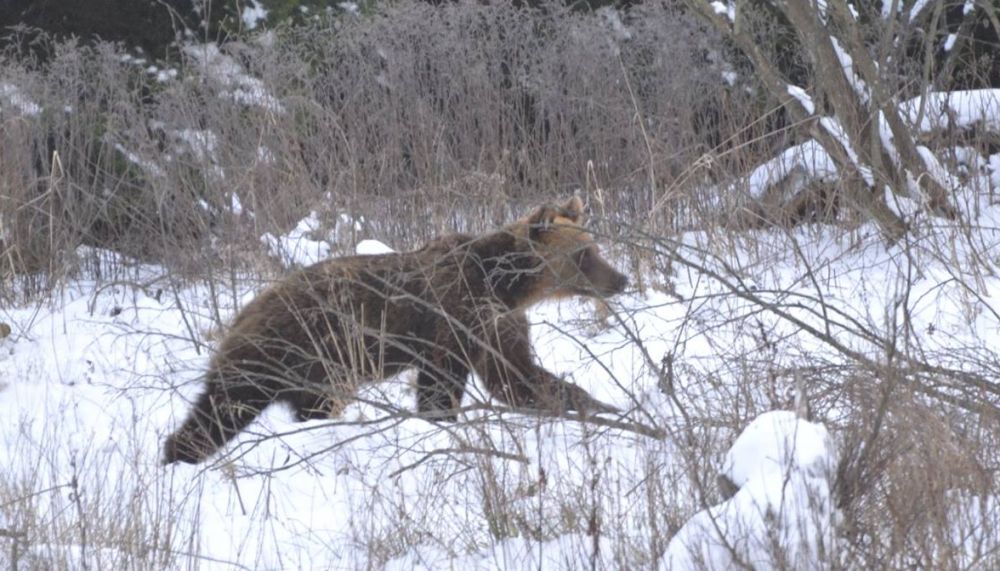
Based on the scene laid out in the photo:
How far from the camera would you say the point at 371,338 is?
20.5 feet

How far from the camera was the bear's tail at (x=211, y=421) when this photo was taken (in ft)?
18.9

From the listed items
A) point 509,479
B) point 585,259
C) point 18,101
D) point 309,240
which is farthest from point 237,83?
point 509,479

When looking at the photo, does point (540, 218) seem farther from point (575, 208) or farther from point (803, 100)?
point (803, 100)

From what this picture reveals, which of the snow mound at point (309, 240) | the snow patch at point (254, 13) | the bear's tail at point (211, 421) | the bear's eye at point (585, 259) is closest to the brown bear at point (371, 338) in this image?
the bear's tail at point (211, 421)

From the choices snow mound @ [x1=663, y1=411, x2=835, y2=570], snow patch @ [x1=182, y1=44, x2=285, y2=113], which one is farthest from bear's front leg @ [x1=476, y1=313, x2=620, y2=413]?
snow patch @ [x1=182, y1=44, x2=285, y2=113]

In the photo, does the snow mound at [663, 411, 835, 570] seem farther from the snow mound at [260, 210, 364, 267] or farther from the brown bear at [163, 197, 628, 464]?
the snow mound at [260, 210, 364, 267]

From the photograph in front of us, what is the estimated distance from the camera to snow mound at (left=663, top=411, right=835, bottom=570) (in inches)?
129

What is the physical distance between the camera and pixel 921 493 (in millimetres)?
3500

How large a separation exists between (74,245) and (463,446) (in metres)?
6.15

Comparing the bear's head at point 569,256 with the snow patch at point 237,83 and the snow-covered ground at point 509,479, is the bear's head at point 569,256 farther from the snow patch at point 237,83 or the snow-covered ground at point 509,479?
the snow patch at point 237,83

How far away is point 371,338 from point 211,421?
83 cm

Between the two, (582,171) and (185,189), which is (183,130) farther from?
(582,171)

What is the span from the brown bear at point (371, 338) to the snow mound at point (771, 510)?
183 cm

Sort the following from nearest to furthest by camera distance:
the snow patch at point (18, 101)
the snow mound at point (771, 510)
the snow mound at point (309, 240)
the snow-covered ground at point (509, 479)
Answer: the snow mound at point (771, 510) < the snow-covered ground at point (509, 479) < the snow mound at point (309, 240) < the snow patch at point (18, 101)
